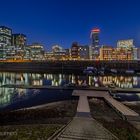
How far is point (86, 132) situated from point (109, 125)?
3.71 metres

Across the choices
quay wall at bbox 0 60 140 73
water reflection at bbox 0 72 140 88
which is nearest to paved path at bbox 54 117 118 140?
water reflection at bbox 0 72 140 88

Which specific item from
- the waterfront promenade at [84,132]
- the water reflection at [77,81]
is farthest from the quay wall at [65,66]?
the waterfront promenade at [84,132]

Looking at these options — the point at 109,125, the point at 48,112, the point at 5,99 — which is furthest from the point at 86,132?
the point at 5,99

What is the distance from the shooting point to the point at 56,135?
1695cm

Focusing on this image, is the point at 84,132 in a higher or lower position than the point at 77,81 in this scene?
lower

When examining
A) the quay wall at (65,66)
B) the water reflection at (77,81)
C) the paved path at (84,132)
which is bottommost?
the paved path at (84,132)

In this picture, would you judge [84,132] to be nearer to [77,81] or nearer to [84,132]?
[84,132]

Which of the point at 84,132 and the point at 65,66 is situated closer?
the point at 84,132

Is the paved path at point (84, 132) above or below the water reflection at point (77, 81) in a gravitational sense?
below

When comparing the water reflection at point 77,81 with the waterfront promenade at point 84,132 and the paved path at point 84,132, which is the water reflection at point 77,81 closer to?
the waterfront promenade at point 84,132

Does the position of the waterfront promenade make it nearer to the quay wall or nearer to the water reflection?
the water reflection

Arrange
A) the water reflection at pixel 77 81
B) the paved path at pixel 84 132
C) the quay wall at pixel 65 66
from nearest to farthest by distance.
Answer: the paved path at pixel 84 132, the water reflection at pixel 77 81, the quay wall at pixel 65 66

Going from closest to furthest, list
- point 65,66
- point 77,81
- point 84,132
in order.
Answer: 1. point 84,132
2. point 77,81
3. point 65,66

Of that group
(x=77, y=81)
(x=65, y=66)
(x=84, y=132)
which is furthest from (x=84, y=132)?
(x=65, y=66)
